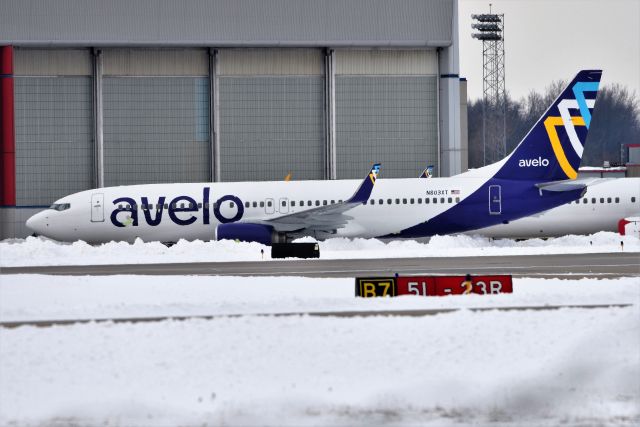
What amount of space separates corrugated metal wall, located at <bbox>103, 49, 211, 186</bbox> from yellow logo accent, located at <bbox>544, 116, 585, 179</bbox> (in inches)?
753

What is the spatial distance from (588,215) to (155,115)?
23439mm

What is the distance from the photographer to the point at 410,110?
169 ft

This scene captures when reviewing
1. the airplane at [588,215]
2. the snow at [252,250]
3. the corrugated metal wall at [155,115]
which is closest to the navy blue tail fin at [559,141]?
the airplane at [588,215]

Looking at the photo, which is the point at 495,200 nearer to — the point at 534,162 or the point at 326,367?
the point at 534,162

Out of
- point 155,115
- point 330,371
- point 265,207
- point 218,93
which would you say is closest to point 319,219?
point 265,207

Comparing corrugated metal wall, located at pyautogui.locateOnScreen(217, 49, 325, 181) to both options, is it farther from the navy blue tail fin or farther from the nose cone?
the navy blue tail fin

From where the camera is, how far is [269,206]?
40.5 m

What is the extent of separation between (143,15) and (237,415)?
132 feet

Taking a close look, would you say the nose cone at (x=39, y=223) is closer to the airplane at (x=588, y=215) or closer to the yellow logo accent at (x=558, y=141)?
the airplane at (x=588, y=215)

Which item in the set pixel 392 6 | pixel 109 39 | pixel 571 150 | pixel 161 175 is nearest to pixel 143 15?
pixel 109 39

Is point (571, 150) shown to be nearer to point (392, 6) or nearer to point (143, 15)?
point (392, 6)

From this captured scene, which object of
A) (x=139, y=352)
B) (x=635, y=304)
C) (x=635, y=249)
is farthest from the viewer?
(x=635, y=249)

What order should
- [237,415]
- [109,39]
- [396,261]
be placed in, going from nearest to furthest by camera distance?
1. [237,415]
2. [396,261]
3. [109,39]

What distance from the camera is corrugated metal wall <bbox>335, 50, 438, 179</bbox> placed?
168 feet
